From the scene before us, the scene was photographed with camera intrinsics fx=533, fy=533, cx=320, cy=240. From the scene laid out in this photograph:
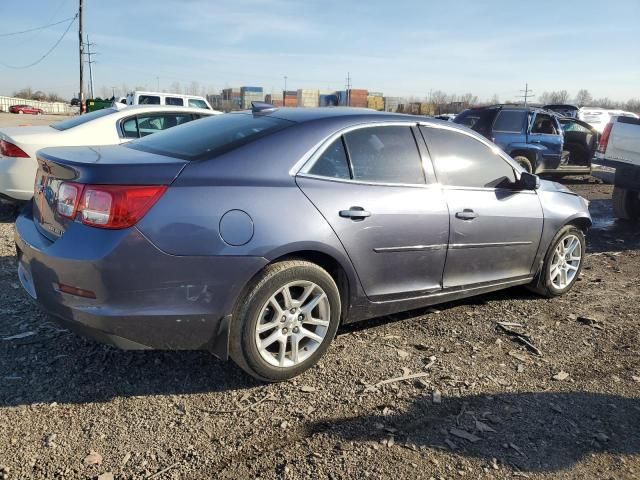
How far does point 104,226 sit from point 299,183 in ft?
3.65

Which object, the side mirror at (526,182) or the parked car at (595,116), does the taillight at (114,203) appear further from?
the parked car at (595,116)

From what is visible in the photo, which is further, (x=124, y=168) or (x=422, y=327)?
(x=422, y=327)

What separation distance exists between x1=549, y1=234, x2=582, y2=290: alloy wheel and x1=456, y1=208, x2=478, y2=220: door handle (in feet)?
4.28

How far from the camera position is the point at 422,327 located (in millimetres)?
4141

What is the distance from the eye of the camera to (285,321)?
3.17 meters

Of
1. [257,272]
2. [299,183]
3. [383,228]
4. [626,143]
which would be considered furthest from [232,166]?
[626,143]

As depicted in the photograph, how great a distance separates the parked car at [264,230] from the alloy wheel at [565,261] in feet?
2.85

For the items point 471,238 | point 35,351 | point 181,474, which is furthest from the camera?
point 471,238

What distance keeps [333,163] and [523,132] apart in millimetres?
9242

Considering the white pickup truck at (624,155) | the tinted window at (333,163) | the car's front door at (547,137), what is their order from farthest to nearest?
1. the car's front door at (547,137)
2. the white pickup truck at (624,155)
3. the tinted window at (333,163)

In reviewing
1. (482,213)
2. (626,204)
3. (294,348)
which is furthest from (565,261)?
(626,204)

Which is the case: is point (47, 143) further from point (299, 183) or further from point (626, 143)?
point (626, 143)

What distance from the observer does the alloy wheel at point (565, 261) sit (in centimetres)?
489

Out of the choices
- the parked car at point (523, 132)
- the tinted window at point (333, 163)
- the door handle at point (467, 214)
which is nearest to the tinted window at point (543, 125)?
the parked car at point (523, 132)
